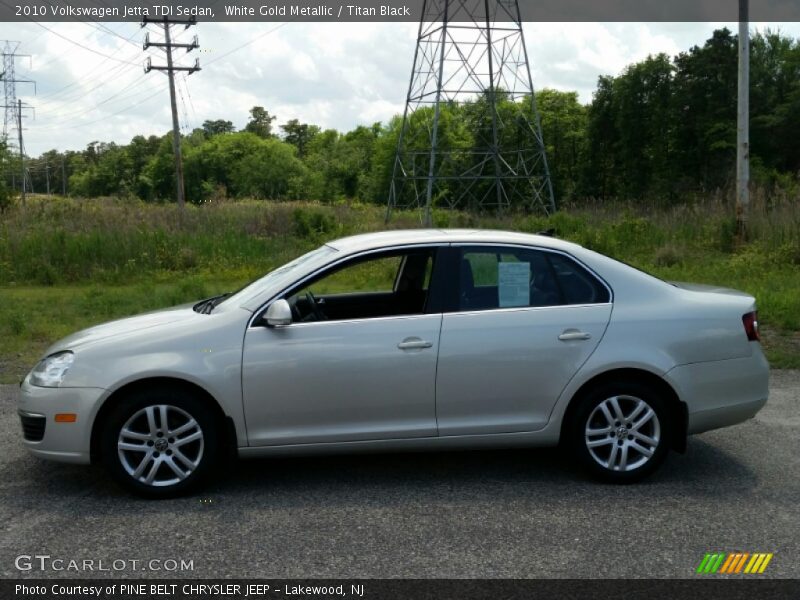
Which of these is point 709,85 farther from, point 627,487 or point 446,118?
point 627,487

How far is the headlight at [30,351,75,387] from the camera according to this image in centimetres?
524

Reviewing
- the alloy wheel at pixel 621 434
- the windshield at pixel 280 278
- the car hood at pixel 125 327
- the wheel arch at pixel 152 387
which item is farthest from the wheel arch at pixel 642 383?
the car hood at pixel 125 327

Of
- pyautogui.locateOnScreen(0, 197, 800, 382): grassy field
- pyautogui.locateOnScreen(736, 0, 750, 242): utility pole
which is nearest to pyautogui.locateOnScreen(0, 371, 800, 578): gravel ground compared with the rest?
pyautogui.locateOnScreen(0, 197, 800, 382): grassy field

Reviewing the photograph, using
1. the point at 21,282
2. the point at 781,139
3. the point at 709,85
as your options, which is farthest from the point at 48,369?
the point at 709,85

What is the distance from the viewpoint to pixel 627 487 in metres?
5.45

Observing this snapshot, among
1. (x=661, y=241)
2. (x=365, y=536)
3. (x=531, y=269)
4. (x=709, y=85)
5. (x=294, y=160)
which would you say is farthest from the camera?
(x=294, y=160)

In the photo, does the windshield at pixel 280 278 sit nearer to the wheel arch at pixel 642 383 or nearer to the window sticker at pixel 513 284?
the window sticker at pixel 513 284

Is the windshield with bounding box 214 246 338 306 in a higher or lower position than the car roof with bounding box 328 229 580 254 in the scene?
lower

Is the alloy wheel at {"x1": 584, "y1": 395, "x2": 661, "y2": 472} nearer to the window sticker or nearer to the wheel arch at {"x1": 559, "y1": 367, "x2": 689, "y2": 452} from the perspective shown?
the wheel arch at {"x1": 559, "y1": 367, "x2": 689, "y2": 452}

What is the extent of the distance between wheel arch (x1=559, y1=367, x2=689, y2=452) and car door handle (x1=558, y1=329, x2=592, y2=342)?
9.8 inches

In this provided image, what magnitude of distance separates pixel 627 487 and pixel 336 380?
6.32ft

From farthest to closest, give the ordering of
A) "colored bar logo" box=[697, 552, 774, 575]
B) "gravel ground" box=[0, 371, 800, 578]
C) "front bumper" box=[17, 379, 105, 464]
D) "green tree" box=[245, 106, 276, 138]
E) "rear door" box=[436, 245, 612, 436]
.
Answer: "green tree" box=[245, 106, 276, 138] < "rear door" box=[436, 245, 612, 436] < "front bumper" box=[17, 379, 105, 464] < "gravel ground" box=[0, 371, 800, 578] < "colored bar logo" box=[697, 552, 774, 575]
